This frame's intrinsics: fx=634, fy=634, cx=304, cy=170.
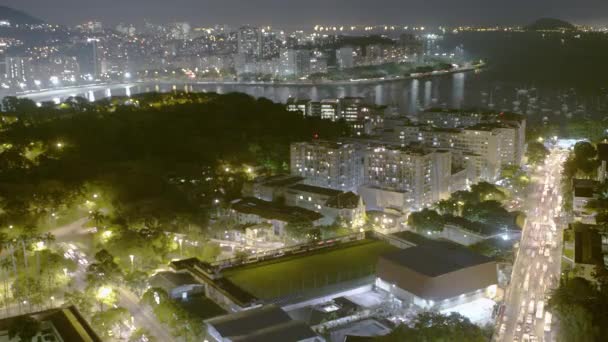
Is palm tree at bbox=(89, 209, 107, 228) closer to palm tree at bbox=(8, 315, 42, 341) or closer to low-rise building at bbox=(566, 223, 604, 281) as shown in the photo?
palm tree at bbox=(8, 315, 42, 341)

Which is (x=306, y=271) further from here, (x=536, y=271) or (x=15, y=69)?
(x=15, y=69)

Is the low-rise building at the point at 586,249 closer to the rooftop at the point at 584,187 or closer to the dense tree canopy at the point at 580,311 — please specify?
the dense tree canopy at the point at 580,311

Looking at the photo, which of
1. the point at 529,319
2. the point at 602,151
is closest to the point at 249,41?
the point at 602,151

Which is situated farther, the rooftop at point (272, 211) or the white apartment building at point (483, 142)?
the white apartment building at point (483, 142)

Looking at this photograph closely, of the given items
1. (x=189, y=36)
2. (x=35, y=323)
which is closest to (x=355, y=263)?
(x=35, y=323)

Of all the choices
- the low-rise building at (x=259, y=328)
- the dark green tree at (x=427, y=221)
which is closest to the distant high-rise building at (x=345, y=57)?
the dark green tree at (x=427, y=221)

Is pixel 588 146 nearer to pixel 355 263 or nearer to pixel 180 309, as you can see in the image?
pixel 355 263
